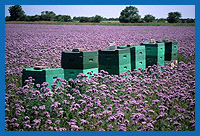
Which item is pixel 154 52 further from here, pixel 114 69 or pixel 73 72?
pixel 73 72

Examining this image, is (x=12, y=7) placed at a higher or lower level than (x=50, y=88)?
higher

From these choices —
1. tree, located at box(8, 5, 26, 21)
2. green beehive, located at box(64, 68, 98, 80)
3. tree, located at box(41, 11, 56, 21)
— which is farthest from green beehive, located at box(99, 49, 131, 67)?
tree, located at box(8, 5, 26, 21)

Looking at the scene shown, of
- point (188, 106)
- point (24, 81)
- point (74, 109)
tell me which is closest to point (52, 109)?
point (74, 109)

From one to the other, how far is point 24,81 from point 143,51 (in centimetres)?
477

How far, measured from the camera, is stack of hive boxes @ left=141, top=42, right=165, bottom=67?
1156 cm

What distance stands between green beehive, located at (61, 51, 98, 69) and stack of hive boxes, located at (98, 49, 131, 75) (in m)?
0.69

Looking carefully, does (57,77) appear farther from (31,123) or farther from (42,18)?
(42,18)

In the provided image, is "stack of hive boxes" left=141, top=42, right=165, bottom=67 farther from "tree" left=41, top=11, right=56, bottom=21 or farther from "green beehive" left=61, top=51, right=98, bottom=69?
"tree" left=41, top=11, right=56, bottom=21

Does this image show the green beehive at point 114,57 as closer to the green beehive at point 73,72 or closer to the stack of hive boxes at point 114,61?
the stack of hive boxes at point 114,61

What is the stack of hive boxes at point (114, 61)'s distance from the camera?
364 inches

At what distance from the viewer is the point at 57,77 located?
25.4ft

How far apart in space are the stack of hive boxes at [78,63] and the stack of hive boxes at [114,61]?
27.2 inches

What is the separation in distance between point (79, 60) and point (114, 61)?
1286mm

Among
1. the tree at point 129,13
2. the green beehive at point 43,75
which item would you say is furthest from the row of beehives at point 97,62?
the tree at point 129,13
